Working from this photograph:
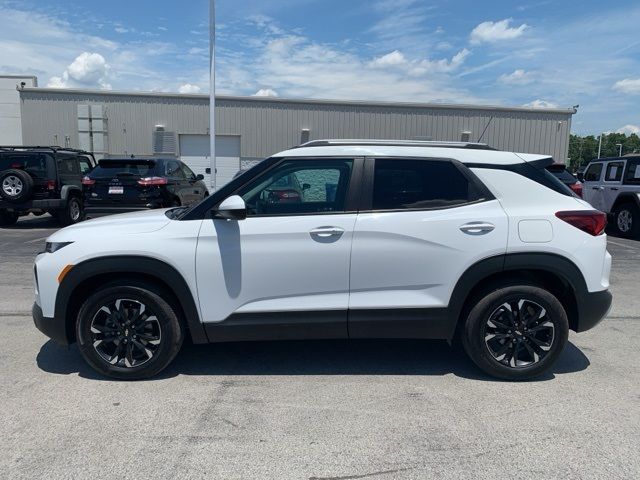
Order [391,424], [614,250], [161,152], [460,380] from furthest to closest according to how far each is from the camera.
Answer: [161,152] < [614,250] < [460,380] < [391,424]

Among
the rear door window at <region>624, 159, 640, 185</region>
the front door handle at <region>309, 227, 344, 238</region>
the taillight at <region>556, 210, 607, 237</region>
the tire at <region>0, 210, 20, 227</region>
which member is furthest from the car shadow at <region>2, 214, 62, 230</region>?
the rear door window at <region>624, 159, 640, 185</region>

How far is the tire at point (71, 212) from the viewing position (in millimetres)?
12672

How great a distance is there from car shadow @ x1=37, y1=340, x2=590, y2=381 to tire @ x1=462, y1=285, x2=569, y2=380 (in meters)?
0.18

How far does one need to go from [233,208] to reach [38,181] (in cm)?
1041

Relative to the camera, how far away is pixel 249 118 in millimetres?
24016

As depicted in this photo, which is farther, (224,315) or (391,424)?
(224,315)

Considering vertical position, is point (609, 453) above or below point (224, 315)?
below

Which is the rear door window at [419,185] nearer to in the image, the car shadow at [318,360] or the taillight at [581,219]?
the taillight at [581,219]

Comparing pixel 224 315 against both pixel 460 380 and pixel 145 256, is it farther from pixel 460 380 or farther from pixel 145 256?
pixel 460 380

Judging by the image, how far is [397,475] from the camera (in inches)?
110

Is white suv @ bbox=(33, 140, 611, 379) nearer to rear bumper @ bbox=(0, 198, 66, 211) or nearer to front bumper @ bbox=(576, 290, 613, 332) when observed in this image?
front bumper @ bbox=(576, 290, 613, 332)

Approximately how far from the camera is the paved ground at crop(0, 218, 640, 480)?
9.47 ft

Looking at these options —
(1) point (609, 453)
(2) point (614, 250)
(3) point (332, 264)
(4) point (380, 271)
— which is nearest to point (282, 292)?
(3) point (332, 264)

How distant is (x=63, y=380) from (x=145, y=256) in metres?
1.21
